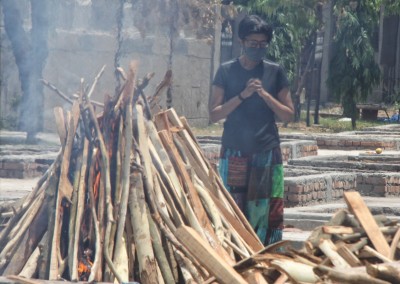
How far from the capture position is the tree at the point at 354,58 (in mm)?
29294

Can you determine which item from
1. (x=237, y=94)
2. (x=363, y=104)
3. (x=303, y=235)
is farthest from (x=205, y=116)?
(x=237, y=94)

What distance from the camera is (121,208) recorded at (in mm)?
5379

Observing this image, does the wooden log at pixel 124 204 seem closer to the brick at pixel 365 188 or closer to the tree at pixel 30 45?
the brick at pixel 365 188

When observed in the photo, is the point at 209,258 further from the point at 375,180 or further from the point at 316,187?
the point at 375,180

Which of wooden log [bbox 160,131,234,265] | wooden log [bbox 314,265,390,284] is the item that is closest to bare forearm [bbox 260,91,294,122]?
wooden log [bbox 160,131,234,265]

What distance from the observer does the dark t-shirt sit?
7.08 meters

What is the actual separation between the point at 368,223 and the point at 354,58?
2518 centimetres

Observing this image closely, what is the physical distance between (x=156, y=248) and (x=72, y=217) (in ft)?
1.28

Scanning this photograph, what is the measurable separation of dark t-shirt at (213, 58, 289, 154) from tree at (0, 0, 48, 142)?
900 cm

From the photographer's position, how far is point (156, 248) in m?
5.36

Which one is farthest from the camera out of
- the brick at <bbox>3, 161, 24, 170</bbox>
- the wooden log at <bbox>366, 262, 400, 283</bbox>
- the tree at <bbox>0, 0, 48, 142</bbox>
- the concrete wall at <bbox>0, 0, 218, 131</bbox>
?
the concrete wall at <bbox>0, 0, 218, 131</bbox>

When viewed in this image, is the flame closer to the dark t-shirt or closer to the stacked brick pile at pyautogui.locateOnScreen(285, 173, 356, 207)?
the dark t-shirt

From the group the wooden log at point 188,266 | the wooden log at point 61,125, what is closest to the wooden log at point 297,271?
the wooden log at point 188,266

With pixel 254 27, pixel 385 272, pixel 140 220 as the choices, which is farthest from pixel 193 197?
pixel 385 272
